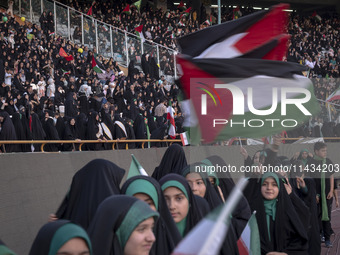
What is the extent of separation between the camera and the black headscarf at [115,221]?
11.8 ft

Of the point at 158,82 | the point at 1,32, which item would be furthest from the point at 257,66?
the point at 158,82

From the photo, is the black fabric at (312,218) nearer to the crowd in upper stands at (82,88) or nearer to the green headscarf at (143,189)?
the green headscarf at (143,189)

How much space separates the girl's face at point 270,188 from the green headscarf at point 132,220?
9.90 ft

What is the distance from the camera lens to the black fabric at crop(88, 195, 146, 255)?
11.8 ft

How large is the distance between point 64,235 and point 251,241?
251 cm

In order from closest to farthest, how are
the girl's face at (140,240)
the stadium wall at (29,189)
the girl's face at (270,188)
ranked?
the girl's face at (140,240), the girl's face at (270,188), the stadium wall at (29,189)

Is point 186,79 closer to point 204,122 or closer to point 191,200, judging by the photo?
point 204,122

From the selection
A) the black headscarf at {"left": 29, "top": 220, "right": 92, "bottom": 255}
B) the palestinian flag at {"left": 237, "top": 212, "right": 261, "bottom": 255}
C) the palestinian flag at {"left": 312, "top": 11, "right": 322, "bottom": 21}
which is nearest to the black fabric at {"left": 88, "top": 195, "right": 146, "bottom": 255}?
the black headscarf at {"left": 29, "top": 220, "right": 92, "bottom": 255}

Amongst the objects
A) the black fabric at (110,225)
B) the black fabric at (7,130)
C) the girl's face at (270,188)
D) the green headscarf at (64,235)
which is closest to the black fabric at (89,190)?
the black fabric at (110,225)

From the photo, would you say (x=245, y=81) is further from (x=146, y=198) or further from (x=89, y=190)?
(x=146, y=198)

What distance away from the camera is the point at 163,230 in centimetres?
438

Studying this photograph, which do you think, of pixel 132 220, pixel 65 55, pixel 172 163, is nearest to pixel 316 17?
pixel 65 55

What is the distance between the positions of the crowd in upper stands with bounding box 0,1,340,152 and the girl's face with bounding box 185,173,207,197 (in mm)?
5880

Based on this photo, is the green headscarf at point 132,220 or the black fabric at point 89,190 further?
the black fabric at point 89,190
